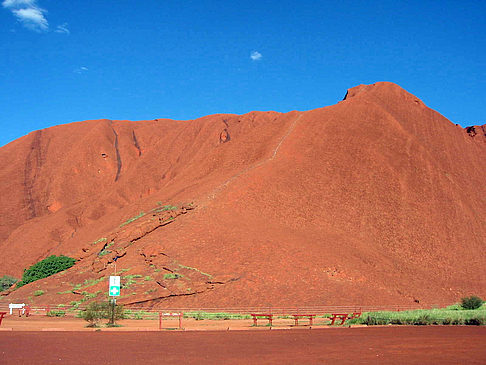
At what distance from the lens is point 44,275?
4522 centimetres

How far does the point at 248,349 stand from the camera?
1464 cm

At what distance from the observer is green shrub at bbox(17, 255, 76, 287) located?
45094mm

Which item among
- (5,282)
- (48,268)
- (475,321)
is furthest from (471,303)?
(5,282)

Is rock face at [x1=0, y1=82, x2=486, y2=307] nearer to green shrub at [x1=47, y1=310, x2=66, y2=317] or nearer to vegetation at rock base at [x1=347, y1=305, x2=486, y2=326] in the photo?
green shrub at [x1=47, y1=310, x2=66, y2=317]

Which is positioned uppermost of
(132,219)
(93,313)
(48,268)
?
(132,219)

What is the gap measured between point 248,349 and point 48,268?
35364 millimetres

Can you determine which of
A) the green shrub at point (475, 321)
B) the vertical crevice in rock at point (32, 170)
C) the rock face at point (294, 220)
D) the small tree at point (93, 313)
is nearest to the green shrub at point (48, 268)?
the rock face at point (294, 220)

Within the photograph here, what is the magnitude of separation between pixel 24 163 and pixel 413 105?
6519 cm

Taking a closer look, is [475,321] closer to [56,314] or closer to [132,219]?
[56,314]

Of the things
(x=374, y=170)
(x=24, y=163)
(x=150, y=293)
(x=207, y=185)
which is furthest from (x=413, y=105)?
(x=24, y=163)

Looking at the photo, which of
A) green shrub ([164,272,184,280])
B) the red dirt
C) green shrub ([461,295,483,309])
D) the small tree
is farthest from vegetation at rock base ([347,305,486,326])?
green shrub ([164,272,184,280])

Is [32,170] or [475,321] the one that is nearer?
[475,321]

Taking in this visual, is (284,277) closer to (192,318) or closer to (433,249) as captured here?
(192,318)

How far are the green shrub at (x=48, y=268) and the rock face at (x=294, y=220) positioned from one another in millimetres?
1376
